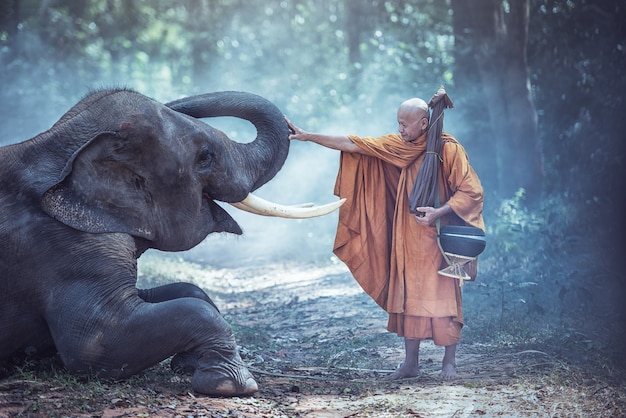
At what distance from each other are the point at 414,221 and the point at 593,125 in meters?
5.75

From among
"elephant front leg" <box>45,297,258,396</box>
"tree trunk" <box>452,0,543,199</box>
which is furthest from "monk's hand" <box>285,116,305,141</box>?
"tree trunk" <box>452,0,543,199</box>

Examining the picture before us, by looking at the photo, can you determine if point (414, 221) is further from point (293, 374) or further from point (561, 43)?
point (561, 43)

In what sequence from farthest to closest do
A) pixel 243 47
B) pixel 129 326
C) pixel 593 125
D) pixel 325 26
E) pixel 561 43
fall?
pixel 243 47 < pixel 325 26 < pixel 561 43 < pixel 593 125 < pixel 129 326

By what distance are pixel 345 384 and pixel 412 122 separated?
1819mm

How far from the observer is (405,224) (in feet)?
18.5

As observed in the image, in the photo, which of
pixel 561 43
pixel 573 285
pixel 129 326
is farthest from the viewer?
pixel 561 43

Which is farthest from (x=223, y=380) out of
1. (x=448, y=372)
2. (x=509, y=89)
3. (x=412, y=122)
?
(x=509, y=89)

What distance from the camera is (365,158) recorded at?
19.3ft

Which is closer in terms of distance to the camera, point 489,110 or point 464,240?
point 464,240

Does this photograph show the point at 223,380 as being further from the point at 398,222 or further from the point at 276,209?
the point at 398,222

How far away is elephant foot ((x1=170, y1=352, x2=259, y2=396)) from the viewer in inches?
182

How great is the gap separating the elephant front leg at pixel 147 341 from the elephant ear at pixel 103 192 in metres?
0.52

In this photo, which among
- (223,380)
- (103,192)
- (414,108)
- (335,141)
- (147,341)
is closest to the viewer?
(147,341)

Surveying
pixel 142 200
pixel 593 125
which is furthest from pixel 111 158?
pixel 593 125
